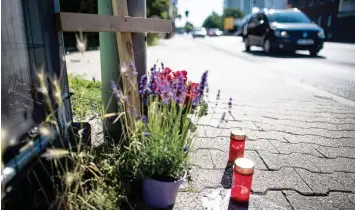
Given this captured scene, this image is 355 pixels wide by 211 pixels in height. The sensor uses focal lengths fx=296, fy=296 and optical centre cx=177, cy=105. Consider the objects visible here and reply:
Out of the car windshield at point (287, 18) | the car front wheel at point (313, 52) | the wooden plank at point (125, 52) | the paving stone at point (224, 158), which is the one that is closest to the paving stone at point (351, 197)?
the paving stone at point (224, 158)

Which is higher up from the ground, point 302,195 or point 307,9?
point 307,9

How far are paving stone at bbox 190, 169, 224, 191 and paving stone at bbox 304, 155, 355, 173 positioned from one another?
90 centimetres

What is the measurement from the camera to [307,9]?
4297 cm

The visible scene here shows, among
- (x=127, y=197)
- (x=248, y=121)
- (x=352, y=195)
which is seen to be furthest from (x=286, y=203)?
(x=248, y=121)

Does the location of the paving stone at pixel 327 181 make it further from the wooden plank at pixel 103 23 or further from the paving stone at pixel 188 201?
the wooden plank at pixel 103 23

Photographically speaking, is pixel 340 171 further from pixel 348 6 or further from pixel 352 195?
pixel 348 6

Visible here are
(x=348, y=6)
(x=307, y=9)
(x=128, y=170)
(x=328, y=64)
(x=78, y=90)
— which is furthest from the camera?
(x=307, y=9)

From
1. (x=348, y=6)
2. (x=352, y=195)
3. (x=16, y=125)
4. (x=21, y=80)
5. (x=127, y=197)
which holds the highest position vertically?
(x=348, y=6)

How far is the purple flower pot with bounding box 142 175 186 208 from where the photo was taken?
182cm

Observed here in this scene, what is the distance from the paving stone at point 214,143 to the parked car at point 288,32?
9443 millimetres

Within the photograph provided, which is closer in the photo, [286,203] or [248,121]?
[286,203]

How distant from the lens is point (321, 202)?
2.06 meters

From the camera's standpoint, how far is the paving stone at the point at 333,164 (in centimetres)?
256

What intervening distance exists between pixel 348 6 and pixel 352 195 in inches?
1473
